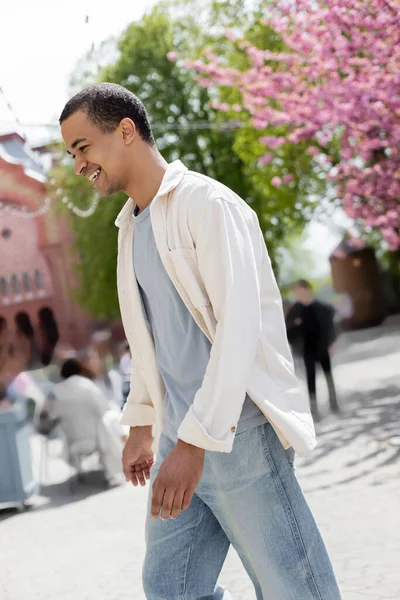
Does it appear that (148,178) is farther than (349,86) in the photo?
No

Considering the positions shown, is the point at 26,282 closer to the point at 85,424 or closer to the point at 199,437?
the point at 85,424

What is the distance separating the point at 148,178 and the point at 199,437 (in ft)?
2.36

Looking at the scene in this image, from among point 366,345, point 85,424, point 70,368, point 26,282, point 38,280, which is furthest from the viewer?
point 38,280

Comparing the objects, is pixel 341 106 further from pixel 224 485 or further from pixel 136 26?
pixel 136 26

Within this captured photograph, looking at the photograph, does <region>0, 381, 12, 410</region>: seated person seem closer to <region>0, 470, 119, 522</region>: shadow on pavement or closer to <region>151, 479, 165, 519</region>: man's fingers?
<region>0, 470, 119, 522</region>: shadow on pavement

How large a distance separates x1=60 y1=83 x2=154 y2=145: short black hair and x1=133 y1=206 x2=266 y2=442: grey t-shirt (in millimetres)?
243

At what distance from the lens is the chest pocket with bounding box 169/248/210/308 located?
242cm

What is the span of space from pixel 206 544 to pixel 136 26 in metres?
33.6

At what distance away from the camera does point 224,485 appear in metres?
2.49

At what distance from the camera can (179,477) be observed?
91.1 inches

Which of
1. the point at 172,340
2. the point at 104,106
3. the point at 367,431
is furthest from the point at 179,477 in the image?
the point at 367,431

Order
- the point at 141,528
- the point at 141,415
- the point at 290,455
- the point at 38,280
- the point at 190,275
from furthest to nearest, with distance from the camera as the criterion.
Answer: the point at 38,280 < the point at 141,528 < the point at 141,415 < the point at 290,455 < the point at 190,275

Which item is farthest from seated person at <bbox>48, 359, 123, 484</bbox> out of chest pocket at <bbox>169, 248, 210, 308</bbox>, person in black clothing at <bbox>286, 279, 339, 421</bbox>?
chest pocket at <bbox>169, 248, 210, 308</bbox>

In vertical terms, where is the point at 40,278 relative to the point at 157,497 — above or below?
below
